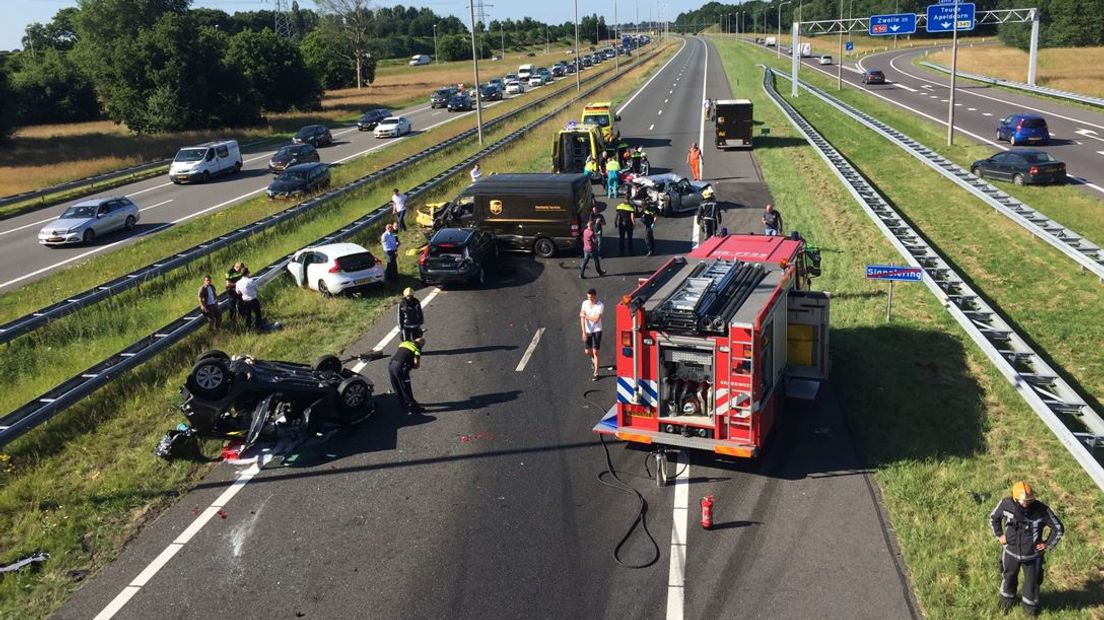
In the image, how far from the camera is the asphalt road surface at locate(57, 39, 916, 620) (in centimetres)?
977

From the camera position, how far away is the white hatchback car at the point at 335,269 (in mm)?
22594

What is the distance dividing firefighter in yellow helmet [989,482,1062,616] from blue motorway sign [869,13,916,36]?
6847 cm

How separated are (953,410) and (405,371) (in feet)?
30.5

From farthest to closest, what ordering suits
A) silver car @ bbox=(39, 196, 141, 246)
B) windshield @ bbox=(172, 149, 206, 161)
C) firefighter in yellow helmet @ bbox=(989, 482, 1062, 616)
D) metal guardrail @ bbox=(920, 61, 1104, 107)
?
metal guardrail @ bbox=(920, 61, 1104, 107), windshield @ bbox=(172, 149, 206, 161), silver car @ bbox=(39, 196, 141, 246), firefighter in yellow helmet @ bbox=(989, 482, 1062, 616)

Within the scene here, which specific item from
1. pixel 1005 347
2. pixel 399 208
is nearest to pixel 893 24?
pixel 399 208

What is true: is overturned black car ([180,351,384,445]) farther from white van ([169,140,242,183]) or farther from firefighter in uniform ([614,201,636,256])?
white van ([169,140,242,183])

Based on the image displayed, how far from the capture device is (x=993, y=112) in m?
58.7

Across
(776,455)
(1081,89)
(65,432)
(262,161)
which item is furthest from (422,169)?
(1081,89)

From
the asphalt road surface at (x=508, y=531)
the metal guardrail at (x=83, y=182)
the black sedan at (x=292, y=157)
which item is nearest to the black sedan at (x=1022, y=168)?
the asphalt road surface at (x=508, y=531)

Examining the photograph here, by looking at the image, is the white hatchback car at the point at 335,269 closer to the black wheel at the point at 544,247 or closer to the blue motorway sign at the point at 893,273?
the black wheel at the point at 544,247

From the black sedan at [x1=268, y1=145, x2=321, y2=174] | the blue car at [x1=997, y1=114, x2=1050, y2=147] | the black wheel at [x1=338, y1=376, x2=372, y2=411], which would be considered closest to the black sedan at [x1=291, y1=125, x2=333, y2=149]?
the black sedan at [x1=268, y1=145, x2=321, y2=174]

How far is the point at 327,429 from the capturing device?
14.5 metres

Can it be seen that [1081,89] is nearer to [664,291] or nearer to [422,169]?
[422,169]

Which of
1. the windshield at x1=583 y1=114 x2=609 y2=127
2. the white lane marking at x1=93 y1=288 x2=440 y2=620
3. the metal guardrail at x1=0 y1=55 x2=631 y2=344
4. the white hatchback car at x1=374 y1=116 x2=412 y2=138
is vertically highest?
the windshield at x1=583 y1=114 x2=609 y2=127
